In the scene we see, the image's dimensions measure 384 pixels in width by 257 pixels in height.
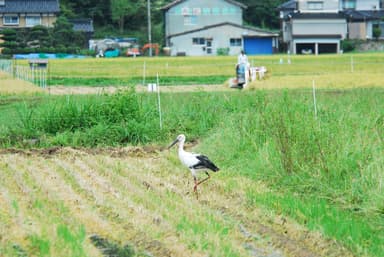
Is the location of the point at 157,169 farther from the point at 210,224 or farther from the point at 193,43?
the point at 193,43

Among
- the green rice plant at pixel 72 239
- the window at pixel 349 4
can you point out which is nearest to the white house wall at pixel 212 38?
the window at pixel 349 4

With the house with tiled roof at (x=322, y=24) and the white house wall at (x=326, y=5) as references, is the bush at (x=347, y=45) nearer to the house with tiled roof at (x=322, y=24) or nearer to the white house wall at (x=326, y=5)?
the house with tiled roof at (x=322, y=24)

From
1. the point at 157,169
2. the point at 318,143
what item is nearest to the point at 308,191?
the point at 318,143

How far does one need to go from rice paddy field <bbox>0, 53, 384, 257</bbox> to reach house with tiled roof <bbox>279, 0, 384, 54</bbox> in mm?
35875

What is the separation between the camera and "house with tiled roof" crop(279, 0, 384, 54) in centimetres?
5038

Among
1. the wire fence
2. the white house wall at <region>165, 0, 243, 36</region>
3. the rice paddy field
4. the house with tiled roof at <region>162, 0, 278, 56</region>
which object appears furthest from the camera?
the white house wall at <region>165, 0, 243, 36</region>


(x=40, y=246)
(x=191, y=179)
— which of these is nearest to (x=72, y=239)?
(x=40, y=246)

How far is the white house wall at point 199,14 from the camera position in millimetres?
54469

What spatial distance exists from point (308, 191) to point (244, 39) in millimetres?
43817

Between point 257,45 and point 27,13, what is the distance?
14.9 meters

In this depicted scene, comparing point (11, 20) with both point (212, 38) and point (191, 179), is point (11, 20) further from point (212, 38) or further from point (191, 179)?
point (191, 179)

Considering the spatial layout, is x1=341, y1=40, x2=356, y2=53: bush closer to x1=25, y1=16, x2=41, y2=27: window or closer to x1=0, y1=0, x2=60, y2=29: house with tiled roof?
x1=0, y1=0, x2=60, y2=29: house with tiled roof

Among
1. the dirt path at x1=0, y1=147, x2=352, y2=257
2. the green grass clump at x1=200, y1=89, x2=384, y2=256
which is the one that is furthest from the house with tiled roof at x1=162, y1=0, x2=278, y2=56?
the dirt path at x1=0, y1=147, x2=352, y2=257

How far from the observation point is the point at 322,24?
5047 cm
